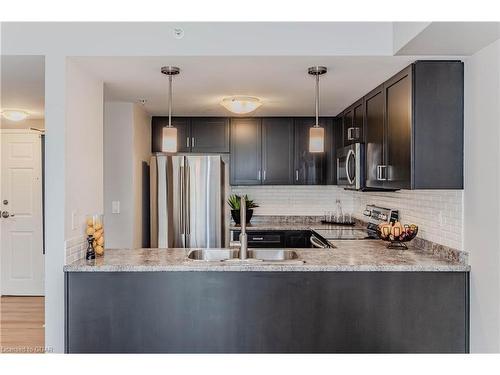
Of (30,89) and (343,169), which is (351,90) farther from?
(30,89)

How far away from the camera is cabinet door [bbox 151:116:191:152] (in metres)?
4.75

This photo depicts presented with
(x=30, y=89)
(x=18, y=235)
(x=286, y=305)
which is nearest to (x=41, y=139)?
(x=18, y=235)

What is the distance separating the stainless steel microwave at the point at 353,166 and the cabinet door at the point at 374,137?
8 cm

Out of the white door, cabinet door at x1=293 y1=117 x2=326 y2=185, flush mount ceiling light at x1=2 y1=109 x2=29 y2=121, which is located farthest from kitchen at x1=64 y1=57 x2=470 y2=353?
the white door

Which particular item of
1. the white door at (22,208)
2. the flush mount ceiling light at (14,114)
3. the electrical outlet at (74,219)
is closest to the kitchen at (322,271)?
the electrical outlet at (74,219)

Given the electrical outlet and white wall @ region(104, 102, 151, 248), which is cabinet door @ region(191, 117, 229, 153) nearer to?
white wall @ region(104, 102, 151, 248)

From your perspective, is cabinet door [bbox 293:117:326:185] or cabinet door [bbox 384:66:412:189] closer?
cabinet door [bbox 384:66:412:189]

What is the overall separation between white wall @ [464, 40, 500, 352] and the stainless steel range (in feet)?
4.26

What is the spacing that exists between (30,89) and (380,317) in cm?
310

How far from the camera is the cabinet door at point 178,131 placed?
187 inches

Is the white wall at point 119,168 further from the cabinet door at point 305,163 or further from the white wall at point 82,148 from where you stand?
the cabinet door at point 305,163

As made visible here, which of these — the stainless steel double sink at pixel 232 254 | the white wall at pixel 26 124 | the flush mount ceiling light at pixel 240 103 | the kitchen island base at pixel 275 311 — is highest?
the white wall at pixel 26 124

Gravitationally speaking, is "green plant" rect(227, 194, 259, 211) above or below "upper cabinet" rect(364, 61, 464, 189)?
below

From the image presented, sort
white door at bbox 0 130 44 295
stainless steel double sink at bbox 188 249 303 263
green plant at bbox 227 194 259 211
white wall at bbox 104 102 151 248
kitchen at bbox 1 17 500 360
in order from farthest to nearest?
white door at bbox 0 130 44 295 → green plant at bbox 227 194 259 211 → white wall at bbox 104 102 151 248 → stainless steel double sink at bbox 188 249 303 263 → kitchen at bbox 1 17 500 360
